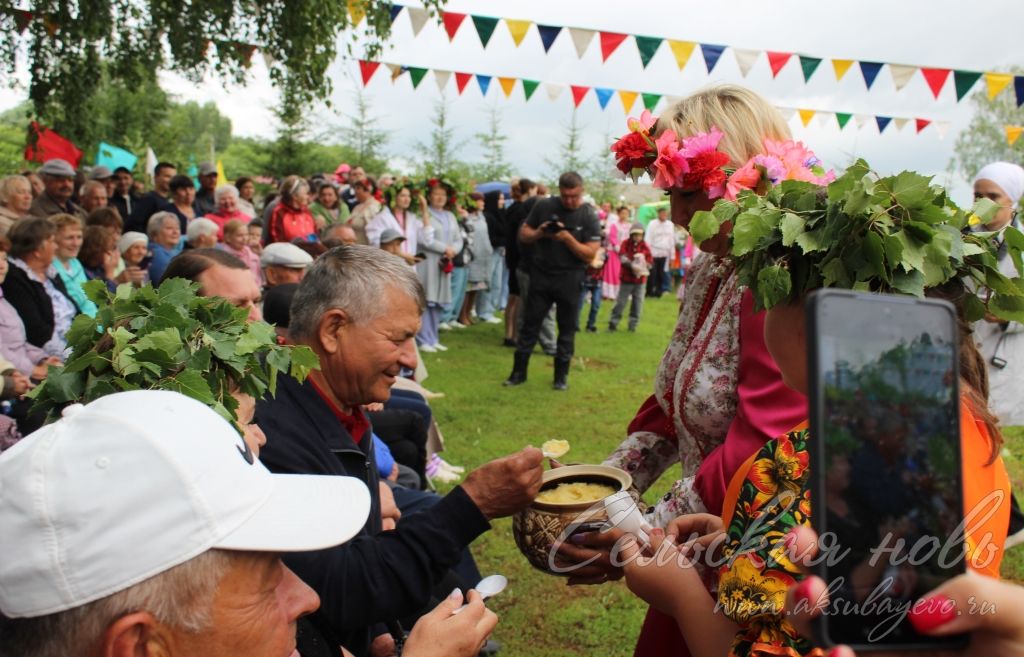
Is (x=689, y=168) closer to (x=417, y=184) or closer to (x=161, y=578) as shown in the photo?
(x=161, y=578)

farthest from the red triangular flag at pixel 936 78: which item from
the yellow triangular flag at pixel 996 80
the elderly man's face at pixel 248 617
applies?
the elderly man's face at pixel 248 617

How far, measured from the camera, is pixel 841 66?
11.9 meters

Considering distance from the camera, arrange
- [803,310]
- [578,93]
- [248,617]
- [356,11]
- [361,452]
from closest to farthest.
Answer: [248,617]
[803,310]
[361,452]
[356,11]
[578,93]

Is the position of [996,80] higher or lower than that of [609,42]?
higher

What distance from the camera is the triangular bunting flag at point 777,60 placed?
1197 cm

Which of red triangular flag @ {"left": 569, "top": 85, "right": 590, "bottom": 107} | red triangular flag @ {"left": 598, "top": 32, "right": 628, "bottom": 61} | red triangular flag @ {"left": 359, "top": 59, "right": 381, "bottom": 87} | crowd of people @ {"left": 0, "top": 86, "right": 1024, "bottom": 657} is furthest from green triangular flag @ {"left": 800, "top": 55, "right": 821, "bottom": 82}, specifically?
crowd of people @ {"left": 0, "top": 86, "right": 1024, "bottom": 657}

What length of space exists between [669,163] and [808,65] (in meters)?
11.1

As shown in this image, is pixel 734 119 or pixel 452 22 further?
pixel 452 22

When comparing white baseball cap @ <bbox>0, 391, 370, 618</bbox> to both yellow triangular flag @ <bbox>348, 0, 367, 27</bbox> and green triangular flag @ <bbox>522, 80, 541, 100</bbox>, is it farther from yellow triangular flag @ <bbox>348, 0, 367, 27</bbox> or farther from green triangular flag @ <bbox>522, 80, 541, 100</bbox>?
green triangular flag @ <bbox>522, 80, 541, 100</bbox>

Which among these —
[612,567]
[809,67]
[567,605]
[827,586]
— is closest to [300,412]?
[612,567]

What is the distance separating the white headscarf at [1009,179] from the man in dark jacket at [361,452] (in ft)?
15.8

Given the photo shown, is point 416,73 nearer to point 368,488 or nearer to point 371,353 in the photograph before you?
point 371,353

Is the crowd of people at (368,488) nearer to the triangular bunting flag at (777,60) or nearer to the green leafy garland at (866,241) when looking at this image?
the green leafy garland at (866,241)

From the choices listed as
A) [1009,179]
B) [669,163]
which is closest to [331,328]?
[669,163]
